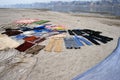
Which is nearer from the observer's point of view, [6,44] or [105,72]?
[105,72]

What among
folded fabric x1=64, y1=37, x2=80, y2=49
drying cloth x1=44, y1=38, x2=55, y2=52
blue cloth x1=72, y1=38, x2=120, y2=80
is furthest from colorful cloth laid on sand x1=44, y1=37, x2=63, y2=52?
blue cloth x1=72, y1=38, x2=120, y2=80

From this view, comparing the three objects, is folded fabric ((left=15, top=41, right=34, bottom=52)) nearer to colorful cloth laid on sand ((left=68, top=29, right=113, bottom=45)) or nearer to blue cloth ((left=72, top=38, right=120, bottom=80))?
colorful cloth laid on sand ((left=68, top=29, right=113, bottom=45))

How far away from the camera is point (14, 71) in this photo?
8.98 meters

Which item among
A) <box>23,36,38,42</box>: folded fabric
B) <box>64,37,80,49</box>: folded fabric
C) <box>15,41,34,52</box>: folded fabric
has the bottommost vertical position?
<box>64,37,80,49</box>: folded fabric

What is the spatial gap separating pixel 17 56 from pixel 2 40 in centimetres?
416

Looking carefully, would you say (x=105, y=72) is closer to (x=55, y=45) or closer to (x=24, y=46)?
(x=55, y=45)

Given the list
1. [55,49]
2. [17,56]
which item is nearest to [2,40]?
[17,56]

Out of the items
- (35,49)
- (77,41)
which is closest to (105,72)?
(35,49)

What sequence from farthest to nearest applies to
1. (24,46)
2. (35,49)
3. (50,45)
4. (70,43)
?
(70,43), (50,45), (24,46), (35,49)

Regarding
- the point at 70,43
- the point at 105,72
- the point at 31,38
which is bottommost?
the point at 70,43

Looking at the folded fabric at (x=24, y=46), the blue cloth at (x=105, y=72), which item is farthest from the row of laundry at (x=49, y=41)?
the blue cloth at (x=105, y=72)

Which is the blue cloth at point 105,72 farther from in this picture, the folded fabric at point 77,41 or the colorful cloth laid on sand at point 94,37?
the colorful cloth laid on sand at point 94,37

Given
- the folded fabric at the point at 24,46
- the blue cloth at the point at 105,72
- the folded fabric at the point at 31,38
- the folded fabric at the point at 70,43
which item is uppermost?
the blue cloth at the point at 105,72

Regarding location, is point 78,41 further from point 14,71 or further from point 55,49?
point 14,71
